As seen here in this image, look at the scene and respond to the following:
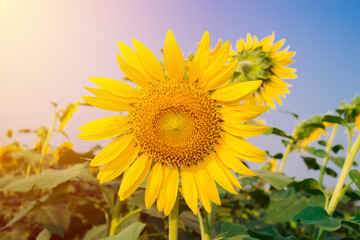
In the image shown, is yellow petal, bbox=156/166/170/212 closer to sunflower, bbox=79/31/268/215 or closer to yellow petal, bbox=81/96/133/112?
sunflower, bbox=79/31/268/215

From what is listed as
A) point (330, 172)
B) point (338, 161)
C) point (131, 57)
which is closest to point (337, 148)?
point (330, 172)

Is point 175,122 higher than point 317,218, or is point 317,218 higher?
point 175,122

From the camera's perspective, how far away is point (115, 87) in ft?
3.83

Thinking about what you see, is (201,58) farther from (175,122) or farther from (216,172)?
(216,172)

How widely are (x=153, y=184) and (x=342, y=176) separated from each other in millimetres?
1197

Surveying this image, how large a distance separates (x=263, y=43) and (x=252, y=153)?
104cm

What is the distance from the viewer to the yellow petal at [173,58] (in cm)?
110

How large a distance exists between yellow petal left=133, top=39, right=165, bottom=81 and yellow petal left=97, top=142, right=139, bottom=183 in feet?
0.97

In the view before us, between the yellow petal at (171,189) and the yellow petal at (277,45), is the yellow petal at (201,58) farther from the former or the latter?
the yellow petal at (277,45)

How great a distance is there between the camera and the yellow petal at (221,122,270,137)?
1134 mm

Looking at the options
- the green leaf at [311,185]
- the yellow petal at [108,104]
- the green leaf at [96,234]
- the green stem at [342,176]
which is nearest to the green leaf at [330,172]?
the green leaf at [311,185]

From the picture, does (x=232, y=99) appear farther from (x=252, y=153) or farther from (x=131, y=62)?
(x=131, y=62)

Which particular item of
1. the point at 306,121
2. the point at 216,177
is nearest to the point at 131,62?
the point at 216,177

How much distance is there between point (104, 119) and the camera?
46.9 inches
